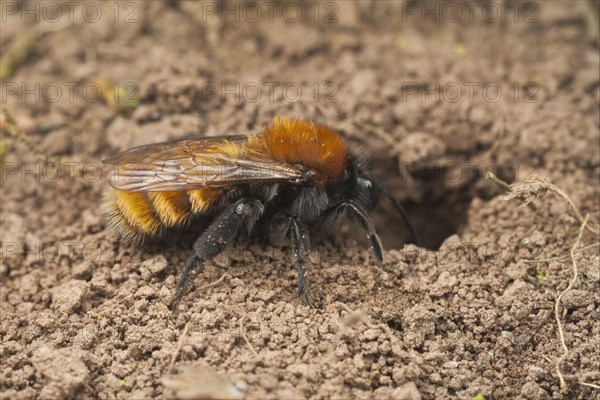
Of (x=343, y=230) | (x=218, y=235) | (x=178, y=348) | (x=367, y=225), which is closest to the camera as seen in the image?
(x=178, y=348)

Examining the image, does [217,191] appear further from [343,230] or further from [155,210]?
[343,230]

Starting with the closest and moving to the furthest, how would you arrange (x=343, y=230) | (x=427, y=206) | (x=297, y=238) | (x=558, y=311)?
(x=558, y=311), (x=297, y=238), (x=343, y=230), (x=427, y=206)

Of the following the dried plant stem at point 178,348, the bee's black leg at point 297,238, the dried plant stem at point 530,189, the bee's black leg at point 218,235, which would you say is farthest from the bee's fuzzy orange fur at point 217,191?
the dried plant stem at point 530,189

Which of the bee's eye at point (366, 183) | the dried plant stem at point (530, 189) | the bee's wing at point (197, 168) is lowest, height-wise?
the bee's eye at point (366, 183)

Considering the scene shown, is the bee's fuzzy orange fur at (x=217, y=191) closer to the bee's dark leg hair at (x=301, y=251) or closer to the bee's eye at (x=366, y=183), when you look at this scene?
the bee's eye at (x=366, y=183)

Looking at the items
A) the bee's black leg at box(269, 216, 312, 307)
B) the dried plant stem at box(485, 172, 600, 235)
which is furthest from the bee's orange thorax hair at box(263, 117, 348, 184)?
the dried plant stem at box(485, 172, 600, 235)

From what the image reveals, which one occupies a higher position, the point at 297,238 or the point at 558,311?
the point at 297,238

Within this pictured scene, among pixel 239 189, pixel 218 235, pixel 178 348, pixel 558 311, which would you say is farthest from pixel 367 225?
pixel 178 348
